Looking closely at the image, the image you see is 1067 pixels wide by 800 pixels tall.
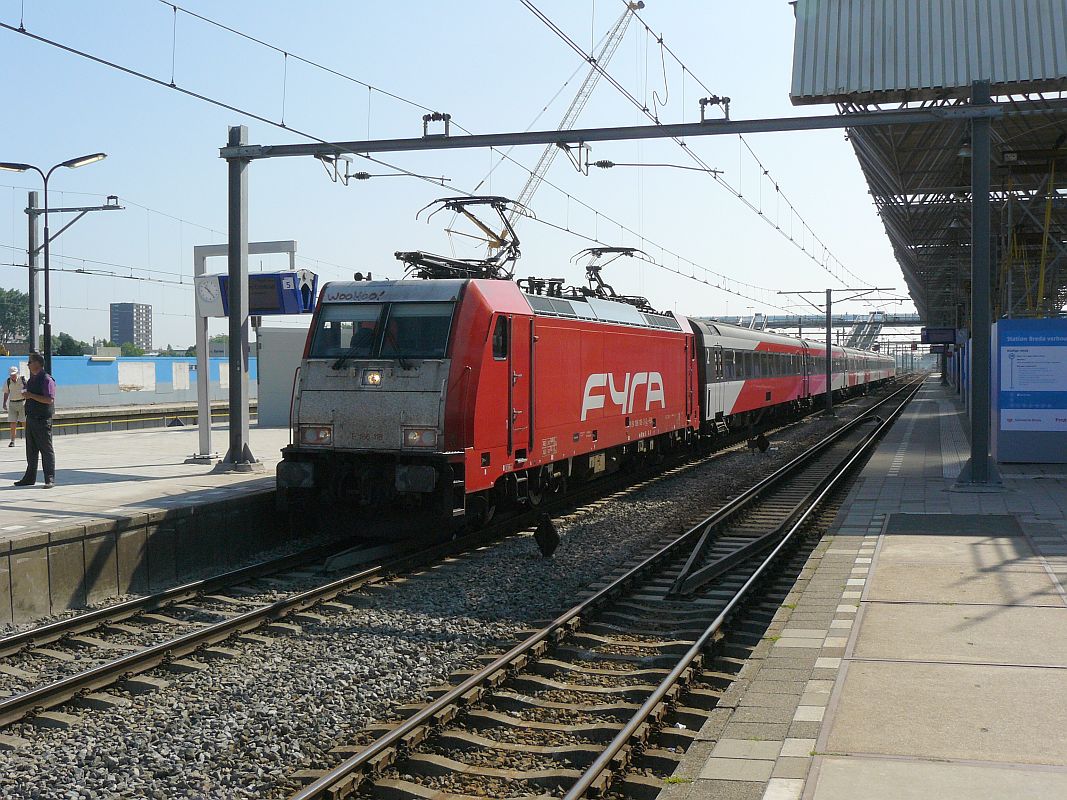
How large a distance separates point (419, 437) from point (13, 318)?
9282 centimetres

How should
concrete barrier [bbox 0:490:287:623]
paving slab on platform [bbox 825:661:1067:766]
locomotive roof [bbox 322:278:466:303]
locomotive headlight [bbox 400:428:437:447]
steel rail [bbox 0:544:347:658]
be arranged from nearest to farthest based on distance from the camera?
paving slab on platform [bbox 825:661:1067:766] < steel rail [bbox 0:544:347:658] < concrete barrier [bbox 0:490:287:623] < locomotive headlight [bbox 400:428:437:447] < locomotive roof [bbox 322:278:466:303]

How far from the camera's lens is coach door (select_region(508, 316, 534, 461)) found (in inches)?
502

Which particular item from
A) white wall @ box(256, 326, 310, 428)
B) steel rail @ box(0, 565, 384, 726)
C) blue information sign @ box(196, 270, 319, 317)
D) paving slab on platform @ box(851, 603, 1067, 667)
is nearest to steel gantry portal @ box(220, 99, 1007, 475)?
blue information sign @ box(196, 270, 319, 317)

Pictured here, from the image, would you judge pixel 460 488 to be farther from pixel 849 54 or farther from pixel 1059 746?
pixel 849 54

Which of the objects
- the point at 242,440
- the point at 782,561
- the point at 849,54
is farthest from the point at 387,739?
the point at 849,54

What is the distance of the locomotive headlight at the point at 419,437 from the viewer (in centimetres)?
1162

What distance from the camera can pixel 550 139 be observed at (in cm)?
1498

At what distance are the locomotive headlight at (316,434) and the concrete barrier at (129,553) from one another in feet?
3.38

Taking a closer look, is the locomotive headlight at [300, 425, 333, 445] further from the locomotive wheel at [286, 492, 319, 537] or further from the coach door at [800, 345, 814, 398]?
the coach door at [800, 345, 814, 398]

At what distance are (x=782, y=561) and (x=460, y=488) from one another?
3.59m

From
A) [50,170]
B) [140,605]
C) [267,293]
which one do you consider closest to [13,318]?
[50,170]

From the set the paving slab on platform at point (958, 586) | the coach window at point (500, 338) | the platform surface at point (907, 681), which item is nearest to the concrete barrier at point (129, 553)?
the coach window at point (500, 338)

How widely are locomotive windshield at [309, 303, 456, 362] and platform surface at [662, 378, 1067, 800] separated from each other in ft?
15.7

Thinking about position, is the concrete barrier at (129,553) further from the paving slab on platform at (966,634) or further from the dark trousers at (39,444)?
the paving slab on platform at (966,634)
